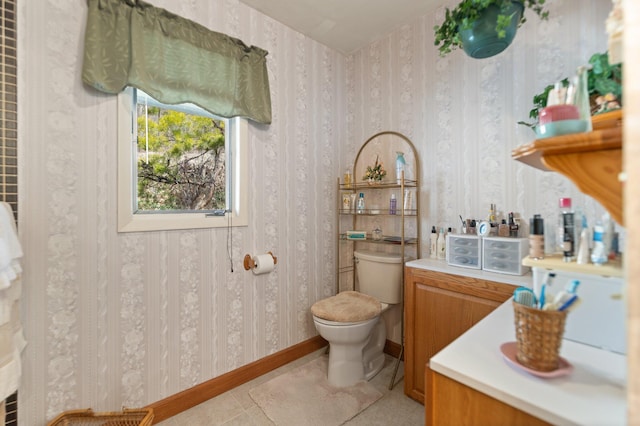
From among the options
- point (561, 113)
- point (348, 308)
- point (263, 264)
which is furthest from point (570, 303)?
point (263, 264)

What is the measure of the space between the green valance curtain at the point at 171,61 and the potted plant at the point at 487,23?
49.2 inches

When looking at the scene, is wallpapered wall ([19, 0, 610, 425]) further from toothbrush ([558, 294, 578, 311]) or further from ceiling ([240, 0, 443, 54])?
toothbrush ([558, 294, 578, 311])

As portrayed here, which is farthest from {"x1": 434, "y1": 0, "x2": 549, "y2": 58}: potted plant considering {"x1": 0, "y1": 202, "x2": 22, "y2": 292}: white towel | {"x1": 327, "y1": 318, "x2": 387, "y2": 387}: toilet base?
{"x1": 0, "y1": 202, "x2": 22, "y2": 292}: white towel

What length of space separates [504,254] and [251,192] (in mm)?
1586

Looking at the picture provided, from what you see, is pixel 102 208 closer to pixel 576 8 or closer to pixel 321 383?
pixel 321 383

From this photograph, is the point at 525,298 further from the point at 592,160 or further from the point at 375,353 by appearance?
the point at 375,353

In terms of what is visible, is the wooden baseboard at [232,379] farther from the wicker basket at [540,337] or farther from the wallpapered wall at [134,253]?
the wicker basket at [540,337]

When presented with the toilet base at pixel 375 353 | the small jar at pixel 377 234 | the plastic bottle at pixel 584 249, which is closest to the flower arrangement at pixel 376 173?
the small jar at pixel 377 234

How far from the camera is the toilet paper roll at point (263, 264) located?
195 cm

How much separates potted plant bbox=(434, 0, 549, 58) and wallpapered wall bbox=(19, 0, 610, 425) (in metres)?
0.62

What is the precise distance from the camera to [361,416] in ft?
5.33

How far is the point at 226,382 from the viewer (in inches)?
73.2

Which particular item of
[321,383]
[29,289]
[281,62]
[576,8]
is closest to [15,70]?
[29,289]

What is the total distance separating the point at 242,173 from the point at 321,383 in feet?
4.98
